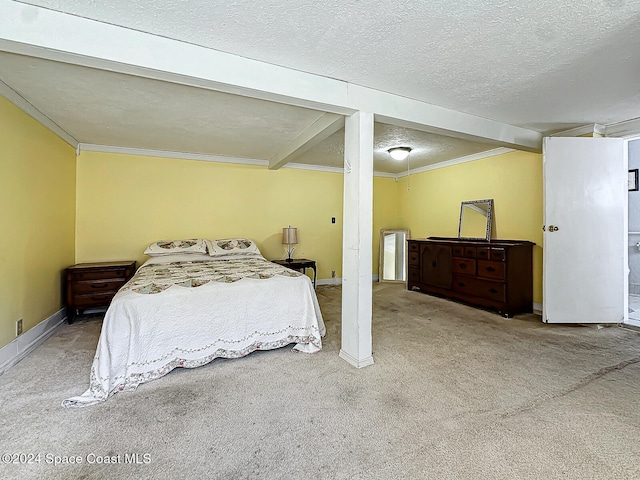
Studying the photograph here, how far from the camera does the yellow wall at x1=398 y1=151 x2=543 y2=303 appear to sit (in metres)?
3.95

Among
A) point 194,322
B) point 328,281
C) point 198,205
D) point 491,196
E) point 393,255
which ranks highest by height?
point 491,196

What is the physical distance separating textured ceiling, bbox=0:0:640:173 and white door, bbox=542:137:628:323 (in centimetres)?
41

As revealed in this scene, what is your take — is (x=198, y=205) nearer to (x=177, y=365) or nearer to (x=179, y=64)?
(x=177, y=365)

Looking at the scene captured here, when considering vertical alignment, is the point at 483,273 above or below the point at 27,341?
above

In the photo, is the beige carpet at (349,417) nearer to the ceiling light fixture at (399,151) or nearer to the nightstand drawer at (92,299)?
the nightstand drawer at (92,299)

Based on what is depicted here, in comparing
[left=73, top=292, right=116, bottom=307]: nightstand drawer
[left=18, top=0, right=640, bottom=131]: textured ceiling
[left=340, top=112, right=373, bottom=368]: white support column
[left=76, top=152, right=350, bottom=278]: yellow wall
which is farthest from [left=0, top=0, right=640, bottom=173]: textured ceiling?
[left=73, top=292, right=116, bottom=307]: nightstand drawer

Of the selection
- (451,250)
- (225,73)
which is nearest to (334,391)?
(225,73)

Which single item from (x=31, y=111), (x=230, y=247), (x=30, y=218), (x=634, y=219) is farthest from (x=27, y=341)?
(x=634, y=219)

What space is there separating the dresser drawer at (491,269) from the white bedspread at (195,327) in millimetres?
2358

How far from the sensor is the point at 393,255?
19.3 ft

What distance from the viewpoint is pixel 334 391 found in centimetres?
201

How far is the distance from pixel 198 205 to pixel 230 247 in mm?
898

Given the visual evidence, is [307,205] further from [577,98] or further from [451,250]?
[577,98]

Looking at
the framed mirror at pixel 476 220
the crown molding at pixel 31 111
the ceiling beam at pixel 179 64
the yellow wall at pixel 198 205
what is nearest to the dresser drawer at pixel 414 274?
the framed mirror at pixel 476 220
